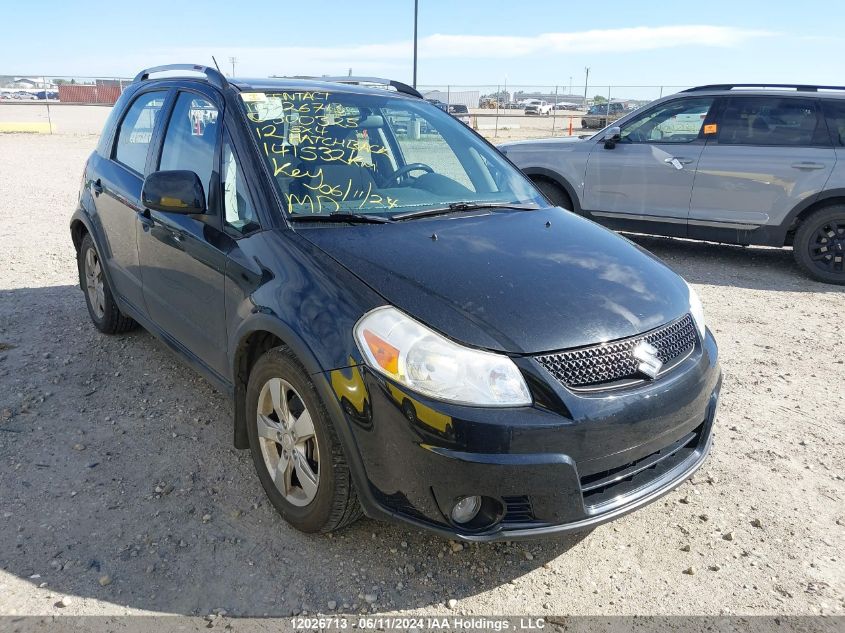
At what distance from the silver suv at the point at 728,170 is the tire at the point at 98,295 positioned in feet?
16.9

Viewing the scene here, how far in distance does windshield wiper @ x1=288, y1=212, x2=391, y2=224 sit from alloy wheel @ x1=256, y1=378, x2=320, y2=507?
2.28 feet

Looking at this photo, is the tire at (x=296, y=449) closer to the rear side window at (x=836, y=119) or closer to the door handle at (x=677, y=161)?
the door handle at (x=677, y=161)

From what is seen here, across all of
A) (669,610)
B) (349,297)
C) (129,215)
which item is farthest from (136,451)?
(669,610)

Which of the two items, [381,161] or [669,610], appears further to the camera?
[381,161]

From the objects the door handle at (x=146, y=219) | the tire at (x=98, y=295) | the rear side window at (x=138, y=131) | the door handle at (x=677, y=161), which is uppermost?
the rear side window at (x=138, y=131)

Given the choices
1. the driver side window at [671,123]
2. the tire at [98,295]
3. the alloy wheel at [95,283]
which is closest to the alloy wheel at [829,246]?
the driver side window at [671,123]

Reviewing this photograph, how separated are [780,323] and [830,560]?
331 centimetres

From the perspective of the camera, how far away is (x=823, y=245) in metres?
6.95

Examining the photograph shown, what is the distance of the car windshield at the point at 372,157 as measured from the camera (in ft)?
10.2

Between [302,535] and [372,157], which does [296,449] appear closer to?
[302,535]

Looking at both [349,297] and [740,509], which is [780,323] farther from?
[349,297]

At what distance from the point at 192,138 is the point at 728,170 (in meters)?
5.71

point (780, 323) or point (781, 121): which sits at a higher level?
point (781, 121)

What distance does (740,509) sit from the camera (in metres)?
3.09
